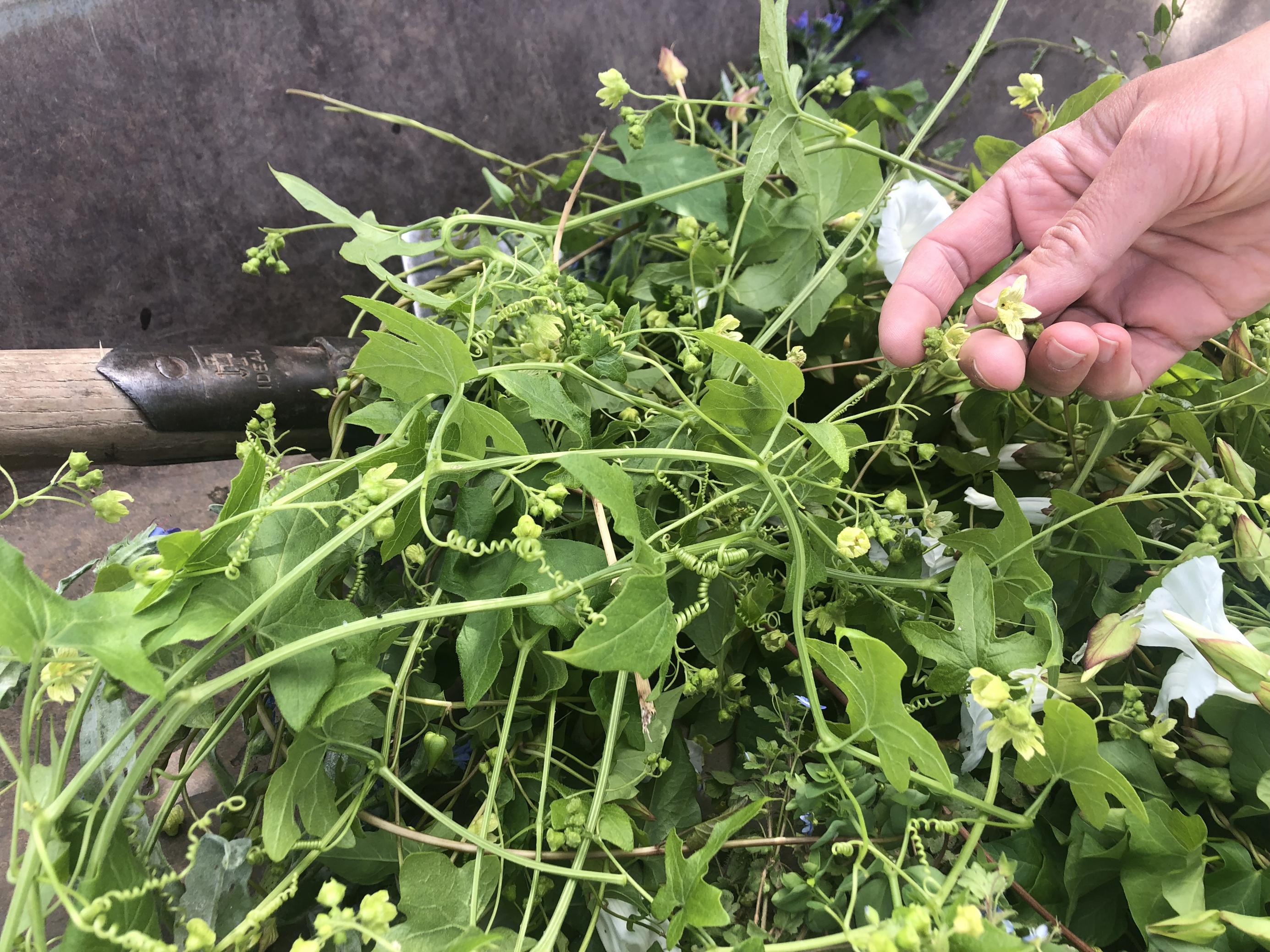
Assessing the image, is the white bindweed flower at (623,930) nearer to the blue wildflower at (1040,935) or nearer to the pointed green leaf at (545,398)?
the blue wildflower at (1040,935)

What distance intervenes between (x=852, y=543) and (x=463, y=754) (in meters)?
0.50

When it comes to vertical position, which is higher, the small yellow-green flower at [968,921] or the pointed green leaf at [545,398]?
the pointed green leaf at [545,398]

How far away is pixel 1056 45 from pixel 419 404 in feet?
4.81

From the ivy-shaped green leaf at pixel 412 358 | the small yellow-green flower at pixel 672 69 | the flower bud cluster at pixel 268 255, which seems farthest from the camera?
the small yellow-green flower at pixel 672 69

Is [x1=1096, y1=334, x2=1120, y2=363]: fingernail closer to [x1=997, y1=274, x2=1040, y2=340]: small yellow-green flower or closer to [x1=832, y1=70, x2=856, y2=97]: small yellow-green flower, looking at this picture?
[x1=997, y1=274, x2=1040, y2=340]: small yellow-green flower

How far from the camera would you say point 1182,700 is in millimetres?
664

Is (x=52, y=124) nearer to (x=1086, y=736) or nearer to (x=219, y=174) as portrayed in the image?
(x=219, y=174)

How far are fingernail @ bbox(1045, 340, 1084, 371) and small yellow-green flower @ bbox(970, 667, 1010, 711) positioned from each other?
348mm

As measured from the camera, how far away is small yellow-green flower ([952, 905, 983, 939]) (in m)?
0.35

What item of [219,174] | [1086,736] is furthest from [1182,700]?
[219,174]

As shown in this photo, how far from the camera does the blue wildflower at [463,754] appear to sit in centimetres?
77

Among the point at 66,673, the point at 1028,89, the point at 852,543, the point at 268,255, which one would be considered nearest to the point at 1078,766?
the point at 852,543

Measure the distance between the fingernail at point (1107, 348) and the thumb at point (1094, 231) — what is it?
55 mm

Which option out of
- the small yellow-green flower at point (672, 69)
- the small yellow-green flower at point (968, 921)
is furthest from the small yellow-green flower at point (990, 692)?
the small yellow-green flower at point (672, 69)
